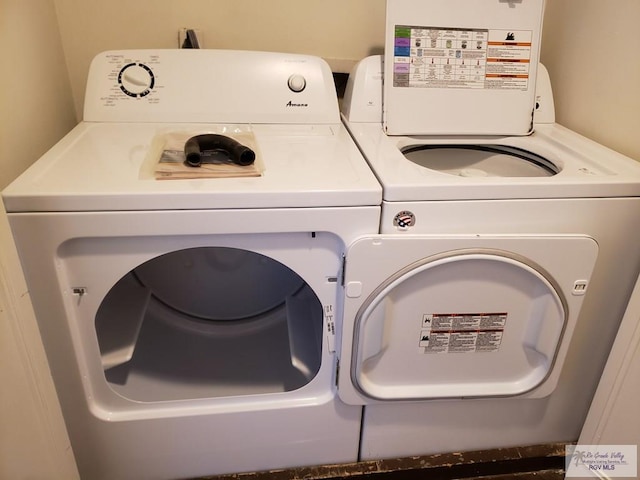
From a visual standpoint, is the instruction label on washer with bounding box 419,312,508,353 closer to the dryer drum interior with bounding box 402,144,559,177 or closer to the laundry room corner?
the laundry room corner

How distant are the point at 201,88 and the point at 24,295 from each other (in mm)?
647

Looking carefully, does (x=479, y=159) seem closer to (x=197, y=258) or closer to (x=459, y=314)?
(x=459, y=314)

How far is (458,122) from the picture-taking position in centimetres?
127

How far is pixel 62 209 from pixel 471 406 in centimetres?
102

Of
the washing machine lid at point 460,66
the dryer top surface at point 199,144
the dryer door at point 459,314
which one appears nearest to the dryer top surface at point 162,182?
the dryer top surface at point 199,144

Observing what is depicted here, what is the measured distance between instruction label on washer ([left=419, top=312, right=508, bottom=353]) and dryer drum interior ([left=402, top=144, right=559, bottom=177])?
389 millimetres

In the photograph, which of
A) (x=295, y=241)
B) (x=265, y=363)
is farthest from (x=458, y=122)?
(x=265, y=363)

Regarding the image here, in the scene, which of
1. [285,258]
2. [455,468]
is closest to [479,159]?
[285,258]

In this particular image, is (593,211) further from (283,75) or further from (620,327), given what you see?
(283,75)

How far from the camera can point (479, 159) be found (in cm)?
138

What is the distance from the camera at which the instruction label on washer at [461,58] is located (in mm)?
1238

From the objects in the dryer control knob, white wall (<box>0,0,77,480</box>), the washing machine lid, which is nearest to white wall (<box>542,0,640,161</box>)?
the washing machine lid

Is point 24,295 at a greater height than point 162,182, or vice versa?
point 162,182

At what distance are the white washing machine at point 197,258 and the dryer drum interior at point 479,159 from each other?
0.27m
